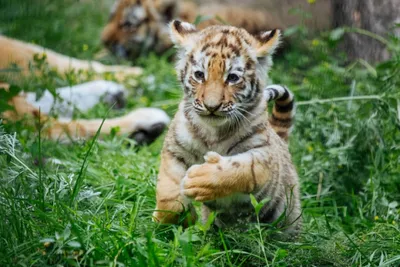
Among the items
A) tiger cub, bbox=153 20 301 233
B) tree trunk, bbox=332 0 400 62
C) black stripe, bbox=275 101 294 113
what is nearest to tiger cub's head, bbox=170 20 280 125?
tiger cub, bbox=153 20 301 233

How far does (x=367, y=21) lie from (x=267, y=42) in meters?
2.77

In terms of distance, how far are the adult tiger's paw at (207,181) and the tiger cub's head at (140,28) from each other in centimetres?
634

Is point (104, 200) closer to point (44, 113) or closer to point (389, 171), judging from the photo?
point (389, 171)

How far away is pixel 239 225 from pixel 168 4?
6638 mm

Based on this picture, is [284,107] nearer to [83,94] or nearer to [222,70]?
[222,70]

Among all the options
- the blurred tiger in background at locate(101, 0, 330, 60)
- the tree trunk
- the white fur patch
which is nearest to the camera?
the tree trunk

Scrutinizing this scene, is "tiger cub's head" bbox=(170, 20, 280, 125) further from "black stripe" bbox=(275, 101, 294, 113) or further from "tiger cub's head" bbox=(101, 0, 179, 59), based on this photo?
"tiger cub's head" bbox=(101, 0, 179, 59)

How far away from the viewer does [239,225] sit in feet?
11.7

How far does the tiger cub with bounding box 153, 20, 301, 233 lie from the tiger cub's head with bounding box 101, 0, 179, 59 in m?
5.70

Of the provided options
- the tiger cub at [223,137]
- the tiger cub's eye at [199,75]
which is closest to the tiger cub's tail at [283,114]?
the tiger cub at [223,137]

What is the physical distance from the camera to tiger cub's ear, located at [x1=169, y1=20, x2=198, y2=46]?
383 cm

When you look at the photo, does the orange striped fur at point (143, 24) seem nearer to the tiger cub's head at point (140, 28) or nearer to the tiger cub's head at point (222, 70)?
the tiger cub's head at point (140, 28)

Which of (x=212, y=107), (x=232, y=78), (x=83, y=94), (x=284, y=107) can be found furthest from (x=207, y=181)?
(x=83, y=94)

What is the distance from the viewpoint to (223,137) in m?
3.69
